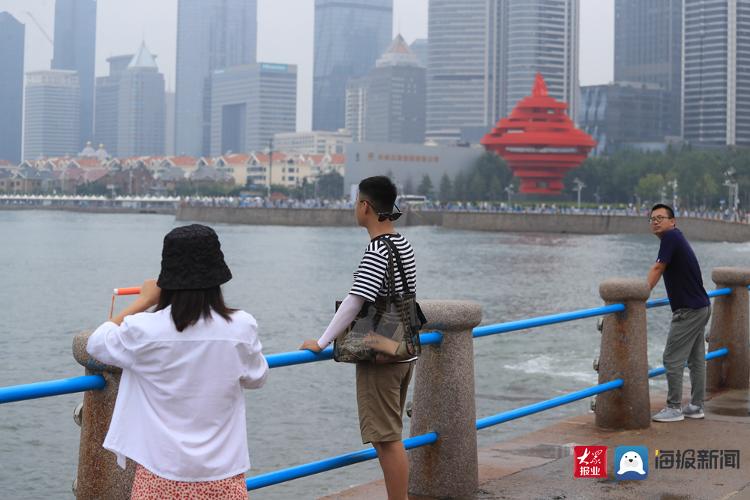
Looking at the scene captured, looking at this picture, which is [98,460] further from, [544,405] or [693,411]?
[693,411]

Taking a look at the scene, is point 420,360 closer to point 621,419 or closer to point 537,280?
point 621,419

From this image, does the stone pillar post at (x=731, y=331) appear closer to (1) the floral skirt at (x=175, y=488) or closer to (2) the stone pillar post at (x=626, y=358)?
(2) the stone pillar post at (x=626, y=358)

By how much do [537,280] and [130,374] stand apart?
49727mm

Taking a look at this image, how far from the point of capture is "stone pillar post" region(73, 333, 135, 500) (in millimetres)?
4691

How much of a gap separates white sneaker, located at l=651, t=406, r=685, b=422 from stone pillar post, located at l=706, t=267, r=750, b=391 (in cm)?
Answer: 186

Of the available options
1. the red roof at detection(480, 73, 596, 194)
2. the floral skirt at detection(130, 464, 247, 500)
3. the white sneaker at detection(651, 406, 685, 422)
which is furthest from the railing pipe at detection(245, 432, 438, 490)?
the red roof at detection(480, 73, 596, 194)

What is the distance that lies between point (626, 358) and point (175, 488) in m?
5.15

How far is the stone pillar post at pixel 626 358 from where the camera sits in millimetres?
8430

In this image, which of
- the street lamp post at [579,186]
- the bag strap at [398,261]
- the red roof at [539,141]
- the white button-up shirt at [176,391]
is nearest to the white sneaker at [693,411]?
the bag strap at [398,261]

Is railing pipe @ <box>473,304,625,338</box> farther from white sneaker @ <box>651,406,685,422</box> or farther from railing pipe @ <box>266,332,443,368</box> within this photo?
railing pipe @ <box>266,332,443,368</box>

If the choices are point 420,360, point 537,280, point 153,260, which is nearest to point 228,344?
point 420,360

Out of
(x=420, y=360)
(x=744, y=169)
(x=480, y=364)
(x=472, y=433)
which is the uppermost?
(x=744, y=169)

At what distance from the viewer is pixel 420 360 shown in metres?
6.44

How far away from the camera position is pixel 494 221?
116562mm
